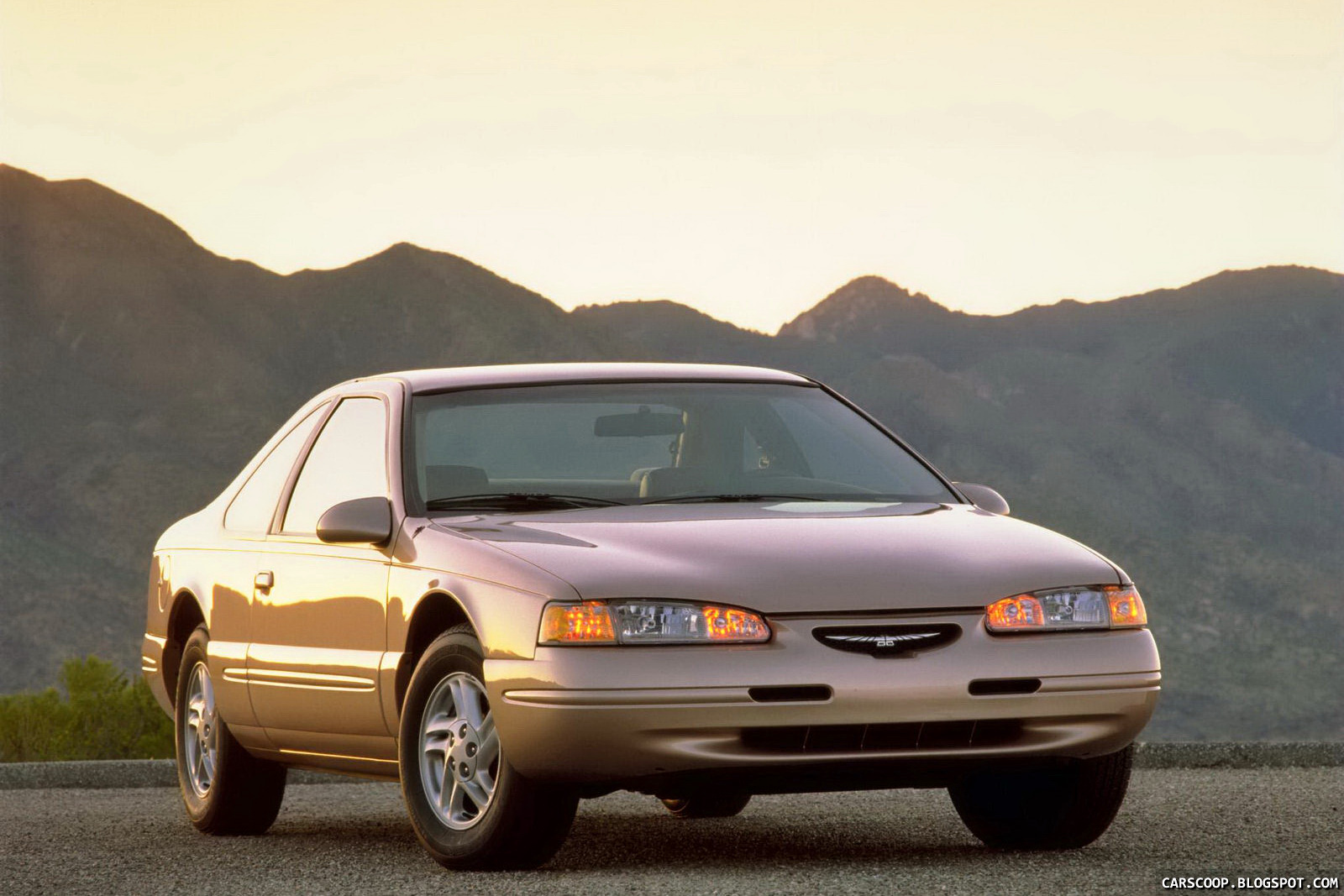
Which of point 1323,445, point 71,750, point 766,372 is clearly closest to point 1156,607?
point 1323,445

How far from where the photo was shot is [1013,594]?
21.5 ft

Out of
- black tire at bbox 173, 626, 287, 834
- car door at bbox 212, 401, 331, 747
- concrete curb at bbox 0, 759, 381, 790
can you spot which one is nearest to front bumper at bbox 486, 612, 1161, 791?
car door at bbox 212, 401, 331, 747

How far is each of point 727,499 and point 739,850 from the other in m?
1.24

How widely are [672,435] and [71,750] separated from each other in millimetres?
34233

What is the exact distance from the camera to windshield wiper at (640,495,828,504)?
7.44 metres

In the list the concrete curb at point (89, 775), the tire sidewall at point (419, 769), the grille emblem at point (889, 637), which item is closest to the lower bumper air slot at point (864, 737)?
the grille emblem at point (889, 637)

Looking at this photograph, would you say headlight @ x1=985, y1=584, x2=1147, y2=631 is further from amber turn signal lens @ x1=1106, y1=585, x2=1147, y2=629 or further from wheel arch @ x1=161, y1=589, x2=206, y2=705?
wheel arch @ x1=161, y1=589, x2=206, y2=705

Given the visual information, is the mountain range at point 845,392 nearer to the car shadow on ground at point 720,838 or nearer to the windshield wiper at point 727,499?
the car shadow on ground at point 720,838

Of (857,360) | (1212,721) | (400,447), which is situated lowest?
(1212,721)

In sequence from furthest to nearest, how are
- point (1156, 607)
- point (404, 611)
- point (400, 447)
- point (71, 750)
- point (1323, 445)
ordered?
point (1323, 445) → point (1156, 607) → point (71, 750) → point (400, 447) → point (404, 611)

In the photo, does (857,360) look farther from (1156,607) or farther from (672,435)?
(672,435)

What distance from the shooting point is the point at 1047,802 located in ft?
24.0

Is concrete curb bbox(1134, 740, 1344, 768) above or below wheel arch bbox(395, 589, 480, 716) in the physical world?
below

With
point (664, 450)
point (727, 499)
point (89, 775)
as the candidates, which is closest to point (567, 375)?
point (664, 450)
